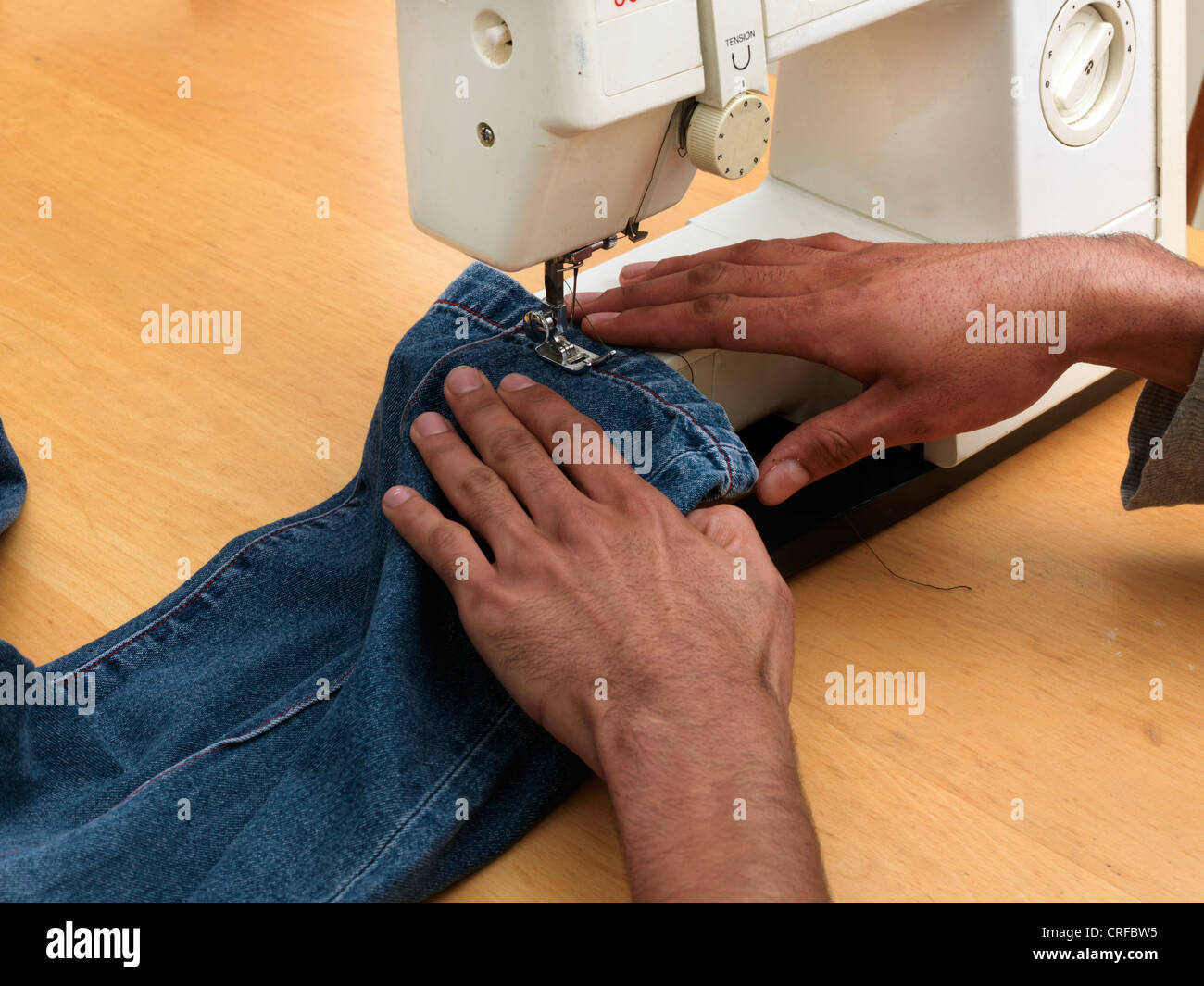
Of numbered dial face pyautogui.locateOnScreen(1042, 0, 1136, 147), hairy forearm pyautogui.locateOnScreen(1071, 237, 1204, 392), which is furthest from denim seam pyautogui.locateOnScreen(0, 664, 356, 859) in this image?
numbered dial face pyautogui.locateOnScreen(1042, 0, 1136, 147)

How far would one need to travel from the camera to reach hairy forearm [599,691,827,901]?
0.67m

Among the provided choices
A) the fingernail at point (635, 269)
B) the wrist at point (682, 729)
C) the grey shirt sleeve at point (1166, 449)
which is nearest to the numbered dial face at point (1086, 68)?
the grey shirt sleeve at point (1166, 449)

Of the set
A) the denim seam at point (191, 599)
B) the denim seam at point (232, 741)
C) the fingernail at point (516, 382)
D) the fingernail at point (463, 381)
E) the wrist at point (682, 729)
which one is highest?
the fingernail at point (463, 381)

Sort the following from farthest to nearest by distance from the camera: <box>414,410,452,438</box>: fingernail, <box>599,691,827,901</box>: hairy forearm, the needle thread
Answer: the needle thread
<box>414,410,452,438</box>: fingernail
<box>599,691,827,901</box>: hairy forearm

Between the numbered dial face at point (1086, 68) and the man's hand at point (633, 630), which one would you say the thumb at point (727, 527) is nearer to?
the man's hand at point (633, 630)

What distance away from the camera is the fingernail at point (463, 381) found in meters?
0.91

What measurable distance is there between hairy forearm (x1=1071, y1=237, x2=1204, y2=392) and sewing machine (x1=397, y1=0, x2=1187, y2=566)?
10 centimetres

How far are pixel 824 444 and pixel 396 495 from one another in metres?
0.30

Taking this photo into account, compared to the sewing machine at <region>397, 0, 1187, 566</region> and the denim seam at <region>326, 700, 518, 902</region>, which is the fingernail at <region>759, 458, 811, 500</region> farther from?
the denim seam at <region>326, 700, 518, 902</region>

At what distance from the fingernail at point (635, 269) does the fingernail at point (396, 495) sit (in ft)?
1.00

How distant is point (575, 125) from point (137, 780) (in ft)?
1.61

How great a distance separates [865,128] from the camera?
1101 millimetres

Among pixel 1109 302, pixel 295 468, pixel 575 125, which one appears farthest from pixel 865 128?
pixel 295 468

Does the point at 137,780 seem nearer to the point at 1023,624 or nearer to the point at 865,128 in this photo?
the point at 1023,624
